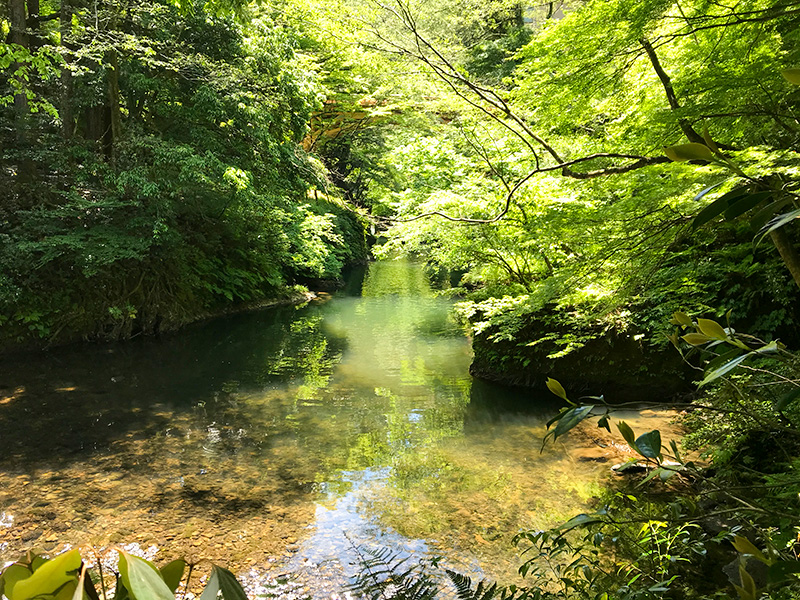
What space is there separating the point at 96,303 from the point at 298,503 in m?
7.51

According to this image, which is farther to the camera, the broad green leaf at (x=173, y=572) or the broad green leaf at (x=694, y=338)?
the broad green leaf at (x=694, y=338)

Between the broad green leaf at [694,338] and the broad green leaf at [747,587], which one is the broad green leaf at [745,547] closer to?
the broad green leaf at [747,587]

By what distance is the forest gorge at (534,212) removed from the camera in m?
2.14

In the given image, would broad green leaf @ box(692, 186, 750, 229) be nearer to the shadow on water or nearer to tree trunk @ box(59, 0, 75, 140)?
the shadow on water

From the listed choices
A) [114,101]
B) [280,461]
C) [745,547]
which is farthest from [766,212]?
[114,101]

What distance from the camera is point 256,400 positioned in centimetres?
721

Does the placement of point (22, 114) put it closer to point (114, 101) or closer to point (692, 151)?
point (114, 101)

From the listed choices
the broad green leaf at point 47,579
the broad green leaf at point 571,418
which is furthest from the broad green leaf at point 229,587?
the broad green leaf at point 571,418

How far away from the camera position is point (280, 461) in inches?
209

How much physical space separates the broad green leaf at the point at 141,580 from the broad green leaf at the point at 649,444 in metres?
0.78

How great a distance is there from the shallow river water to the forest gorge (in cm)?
48

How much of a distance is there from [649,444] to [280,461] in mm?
4959

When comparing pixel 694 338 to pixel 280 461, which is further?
pixel 280 461

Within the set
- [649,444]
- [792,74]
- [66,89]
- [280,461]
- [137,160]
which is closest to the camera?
[792,74]
